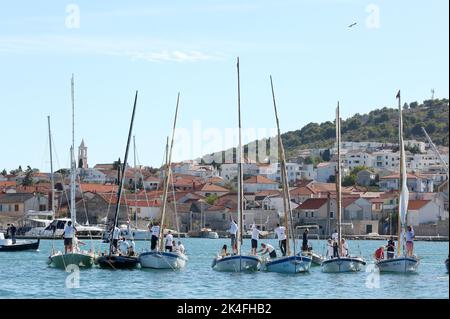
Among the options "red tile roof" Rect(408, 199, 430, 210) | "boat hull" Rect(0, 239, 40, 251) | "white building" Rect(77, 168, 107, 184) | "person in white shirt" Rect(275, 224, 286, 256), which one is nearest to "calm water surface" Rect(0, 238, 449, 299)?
"person in white shirt" Rect(275, 224, 286, 256)

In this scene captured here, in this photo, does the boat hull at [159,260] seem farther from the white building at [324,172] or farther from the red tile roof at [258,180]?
the white building at [324,172]

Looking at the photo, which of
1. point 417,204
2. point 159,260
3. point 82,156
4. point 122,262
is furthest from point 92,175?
point 159,260

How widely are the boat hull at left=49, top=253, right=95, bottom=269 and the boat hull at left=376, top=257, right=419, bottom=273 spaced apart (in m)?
12.3

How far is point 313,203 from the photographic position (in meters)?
129

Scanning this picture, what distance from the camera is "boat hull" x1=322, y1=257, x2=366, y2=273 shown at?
4356 cm

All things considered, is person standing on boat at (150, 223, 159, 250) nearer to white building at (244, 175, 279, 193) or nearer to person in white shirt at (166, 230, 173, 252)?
person in white shirt at (166, 230, 173, 252)

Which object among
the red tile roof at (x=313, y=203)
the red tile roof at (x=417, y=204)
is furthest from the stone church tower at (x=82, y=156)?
the red tile roof at (x=417, y=204)

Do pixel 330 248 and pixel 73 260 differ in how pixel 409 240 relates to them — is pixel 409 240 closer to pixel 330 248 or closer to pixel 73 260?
pixel 330 248

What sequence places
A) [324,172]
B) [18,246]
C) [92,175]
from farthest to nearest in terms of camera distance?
1. [92,175]
2. [324,172]
3. [18,246]

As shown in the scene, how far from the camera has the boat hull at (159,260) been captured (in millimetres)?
43781

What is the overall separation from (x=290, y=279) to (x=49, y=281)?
28.7ft

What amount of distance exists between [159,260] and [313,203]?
3397 inches

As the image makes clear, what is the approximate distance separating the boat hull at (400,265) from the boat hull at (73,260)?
1231 centimetres
